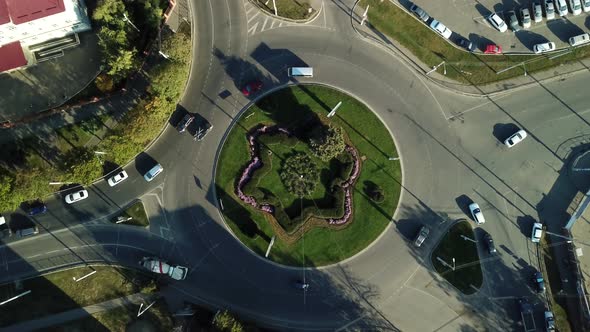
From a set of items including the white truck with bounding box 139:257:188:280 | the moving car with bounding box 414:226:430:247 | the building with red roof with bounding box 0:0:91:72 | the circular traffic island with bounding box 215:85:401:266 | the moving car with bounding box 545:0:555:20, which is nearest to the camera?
the building with red roof with bounding box 0:0:91:72

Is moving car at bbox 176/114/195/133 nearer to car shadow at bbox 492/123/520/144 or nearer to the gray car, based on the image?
car shadow at bbox 492/123/520/144

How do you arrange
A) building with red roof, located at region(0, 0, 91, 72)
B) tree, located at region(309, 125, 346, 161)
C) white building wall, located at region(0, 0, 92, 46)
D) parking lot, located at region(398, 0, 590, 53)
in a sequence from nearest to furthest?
building with red roof, located at region(0, 0, 91, 72), tree, located at region(309, 125, 346, 161), white building wall, located at region(0, 0, 92, 46), parking lot, located at region(398, 0, 590, 53)

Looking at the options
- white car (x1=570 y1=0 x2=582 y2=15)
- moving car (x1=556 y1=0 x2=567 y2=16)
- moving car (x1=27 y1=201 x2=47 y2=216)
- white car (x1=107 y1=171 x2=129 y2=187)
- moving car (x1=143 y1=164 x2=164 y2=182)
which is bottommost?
moving car (x1=27 y1=201 x2=47 y2=216)

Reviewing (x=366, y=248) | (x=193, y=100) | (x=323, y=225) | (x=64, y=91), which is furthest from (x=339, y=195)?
(x=64, y=91)

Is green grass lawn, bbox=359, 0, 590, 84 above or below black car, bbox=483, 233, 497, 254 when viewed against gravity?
above

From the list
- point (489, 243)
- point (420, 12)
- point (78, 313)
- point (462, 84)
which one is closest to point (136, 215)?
point (78, 313)

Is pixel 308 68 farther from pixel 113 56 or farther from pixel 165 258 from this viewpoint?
pixel 165 258

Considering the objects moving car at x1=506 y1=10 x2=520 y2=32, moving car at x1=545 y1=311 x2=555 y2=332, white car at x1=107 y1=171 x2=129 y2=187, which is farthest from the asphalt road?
moving car at x1=506 y1=10 x2=520 y2=32
